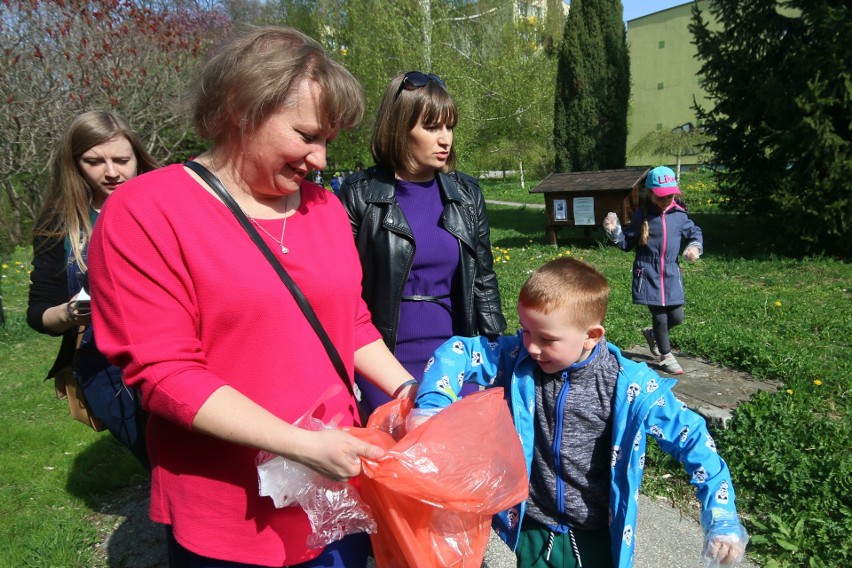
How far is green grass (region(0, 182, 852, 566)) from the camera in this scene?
10.4ft

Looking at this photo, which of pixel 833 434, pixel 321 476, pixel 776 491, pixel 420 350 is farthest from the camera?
pixel 833 434

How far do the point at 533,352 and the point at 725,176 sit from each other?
9.98 metres

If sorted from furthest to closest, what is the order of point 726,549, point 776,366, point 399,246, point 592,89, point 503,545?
point 592,89
point 776,366
point 503,545
point 399,246
point 726,549

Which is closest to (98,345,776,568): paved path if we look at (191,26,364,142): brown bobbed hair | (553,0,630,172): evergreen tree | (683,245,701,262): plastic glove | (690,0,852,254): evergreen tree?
(683,245,701,262): plastic glove

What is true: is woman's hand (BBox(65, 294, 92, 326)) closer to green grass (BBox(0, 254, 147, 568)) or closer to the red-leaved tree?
green grass (BBox(0, 254, 147, 568))

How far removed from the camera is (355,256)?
1822 millimetres

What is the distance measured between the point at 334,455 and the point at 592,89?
16.4m

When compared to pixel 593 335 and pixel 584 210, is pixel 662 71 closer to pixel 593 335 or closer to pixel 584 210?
pixel 584 210

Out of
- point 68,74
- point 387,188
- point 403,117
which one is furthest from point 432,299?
point 68,74

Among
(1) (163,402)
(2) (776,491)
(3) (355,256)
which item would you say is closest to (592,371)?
(3) (355,256)

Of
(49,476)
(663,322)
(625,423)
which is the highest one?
(625,423)

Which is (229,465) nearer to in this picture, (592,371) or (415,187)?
(592,371)

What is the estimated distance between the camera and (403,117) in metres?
2.72

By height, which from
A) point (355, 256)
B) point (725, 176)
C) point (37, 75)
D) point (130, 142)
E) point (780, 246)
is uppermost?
Answer: point (37, 75)
